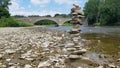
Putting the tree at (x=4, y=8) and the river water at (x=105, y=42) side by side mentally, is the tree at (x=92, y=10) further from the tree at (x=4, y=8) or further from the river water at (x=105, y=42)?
the river water at (x=105, y=42)

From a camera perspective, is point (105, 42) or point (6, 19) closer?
point (105, 42)

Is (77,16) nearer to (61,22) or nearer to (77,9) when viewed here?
(77,9)

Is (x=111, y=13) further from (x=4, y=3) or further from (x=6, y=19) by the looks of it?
(x=4, y=3)

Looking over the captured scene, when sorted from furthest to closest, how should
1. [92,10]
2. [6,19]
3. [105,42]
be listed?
[92,10]
[6,19]
[105,42]

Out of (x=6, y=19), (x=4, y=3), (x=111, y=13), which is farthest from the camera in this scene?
(x=4, y=3)

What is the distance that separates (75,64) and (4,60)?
210cm

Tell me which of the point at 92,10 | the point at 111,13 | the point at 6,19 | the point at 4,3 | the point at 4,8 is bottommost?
the point at 111,13

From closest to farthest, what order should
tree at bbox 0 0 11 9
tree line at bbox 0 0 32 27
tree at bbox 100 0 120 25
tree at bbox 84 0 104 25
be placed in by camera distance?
tree line at bbox 0 0 32 27
tree at bbox 100 0 120 25
tree at bbox 0 0 11 9
tree at bbox 84 0 104 25

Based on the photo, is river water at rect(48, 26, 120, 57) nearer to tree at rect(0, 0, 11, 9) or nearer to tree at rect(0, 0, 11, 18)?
tree at rect(0, 0, 11, 18)

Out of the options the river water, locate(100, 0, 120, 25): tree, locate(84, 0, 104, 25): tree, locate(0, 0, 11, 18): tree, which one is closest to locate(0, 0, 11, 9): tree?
locate(0, 0, 11, 18): tree

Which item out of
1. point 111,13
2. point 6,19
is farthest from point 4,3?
point 111,13

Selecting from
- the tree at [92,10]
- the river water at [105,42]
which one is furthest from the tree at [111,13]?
the river water at [105,42]

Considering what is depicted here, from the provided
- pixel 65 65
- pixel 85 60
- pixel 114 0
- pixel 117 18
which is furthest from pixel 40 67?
pixel 114 0

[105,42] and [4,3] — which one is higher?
[4,3]
